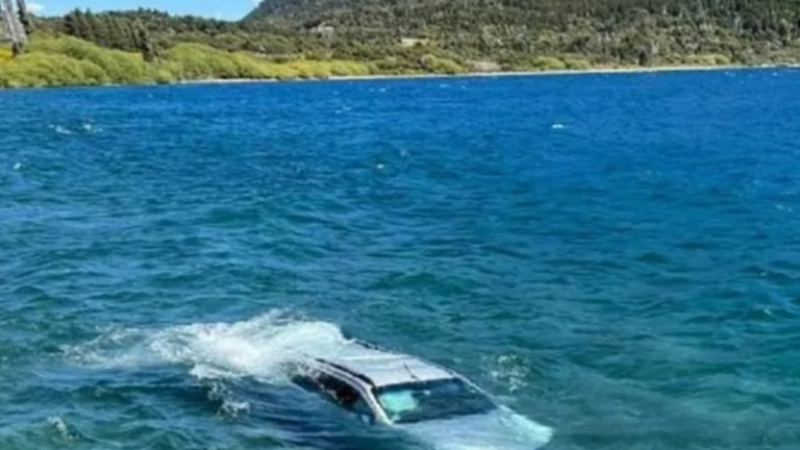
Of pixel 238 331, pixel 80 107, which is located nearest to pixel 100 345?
pixel 238 331

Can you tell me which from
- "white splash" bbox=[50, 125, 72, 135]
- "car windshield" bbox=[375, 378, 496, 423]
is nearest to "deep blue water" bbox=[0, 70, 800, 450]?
"car windshield" bbox=[375, 378, 496, 423]

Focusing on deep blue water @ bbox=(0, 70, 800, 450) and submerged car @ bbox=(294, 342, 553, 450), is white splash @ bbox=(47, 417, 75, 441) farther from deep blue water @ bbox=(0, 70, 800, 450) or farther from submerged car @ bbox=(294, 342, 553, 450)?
submerged car @ bbox=(294, 342, 553, 450)

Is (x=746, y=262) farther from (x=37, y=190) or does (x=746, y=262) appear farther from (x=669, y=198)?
(x=37, y=190)

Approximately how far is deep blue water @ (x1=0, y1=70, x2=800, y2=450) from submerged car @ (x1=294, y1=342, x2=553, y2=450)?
2.07 ft

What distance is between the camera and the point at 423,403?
24.2 meters

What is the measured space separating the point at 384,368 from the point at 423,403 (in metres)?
1.64

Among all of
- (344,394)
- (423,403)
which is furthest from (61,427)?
(423,403)

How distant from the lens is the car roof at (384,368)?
24.6 meters

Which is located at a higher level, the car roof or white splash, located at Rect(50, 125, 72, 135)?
the car roof

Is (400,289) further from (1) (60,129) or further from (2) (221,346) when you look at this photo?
(1) (60,129)

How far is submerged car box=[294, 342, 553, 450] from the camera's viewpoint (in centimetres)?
2303

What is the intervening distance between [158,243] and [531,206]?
18.3m

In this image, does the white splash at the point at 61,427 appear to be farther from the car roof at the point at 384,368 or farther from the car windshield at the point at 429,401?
the car windshield at the point at 429,401

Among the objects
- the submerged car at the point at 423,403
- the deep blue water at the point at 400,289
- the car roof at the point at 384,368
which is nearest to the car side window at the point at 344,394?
the submerged car at the point at 423,403
